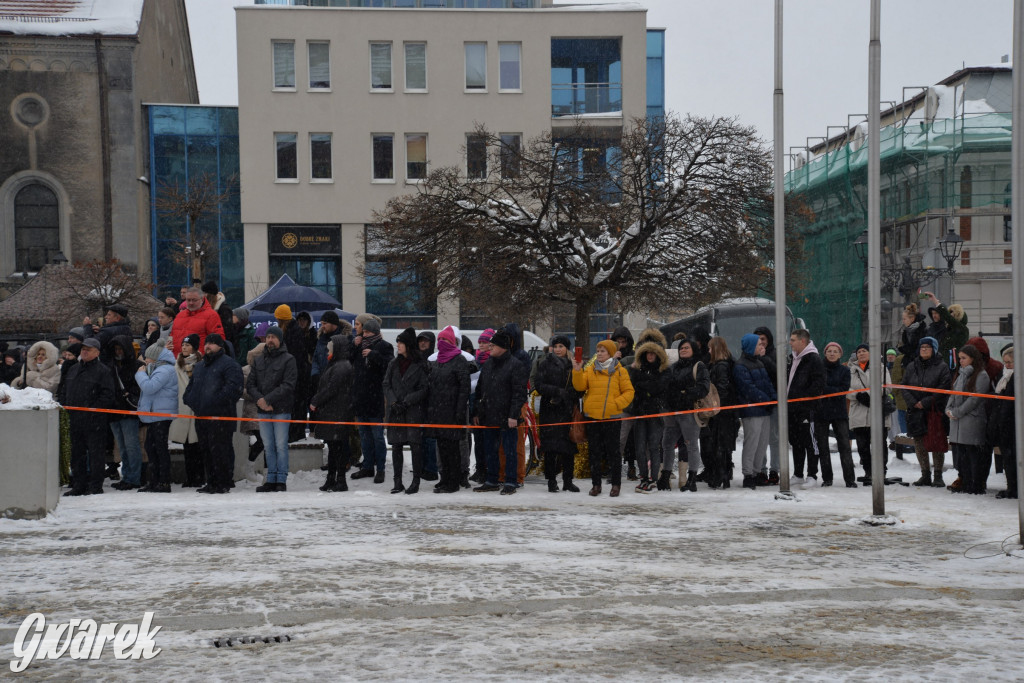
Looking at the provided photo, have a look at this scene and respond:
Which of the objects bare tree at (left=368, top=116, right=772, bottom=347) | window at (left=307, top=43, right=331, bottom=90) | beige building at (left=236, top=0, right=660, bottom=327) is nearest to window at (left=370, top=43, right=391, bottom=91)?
beige building at (left=236, top=0, right=660, bottom=327)

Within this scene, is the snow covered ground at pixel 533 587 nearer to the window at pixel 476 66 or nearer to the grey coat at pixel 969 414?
the grey coat at pixel 969 414

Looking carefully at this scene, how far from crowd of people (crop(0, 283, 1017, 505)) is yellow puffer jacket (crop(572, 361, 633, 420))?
2 centimetres

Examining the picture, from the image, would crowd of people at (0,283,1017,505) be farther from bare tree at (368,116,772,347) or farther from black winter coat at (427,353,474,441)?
bare tree at (368,116,772,347)

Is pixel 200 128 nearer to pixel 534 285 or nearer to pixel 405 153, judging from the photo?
pixel 405 153

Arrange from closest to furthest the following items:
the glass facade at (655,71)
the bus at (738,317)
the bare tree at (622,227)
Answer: the bare tree at (622,227), the bus at (738,317), the glass facade at (655,71)

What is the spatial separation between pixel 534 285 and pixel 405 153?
73.6ft

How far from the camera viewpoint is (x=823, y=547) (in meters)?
9.59

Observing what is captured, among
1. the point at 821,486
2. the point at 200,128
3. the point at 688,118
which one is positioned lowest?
the point at 821,486

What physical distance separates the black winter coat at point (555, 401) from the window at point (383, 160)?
3287cm

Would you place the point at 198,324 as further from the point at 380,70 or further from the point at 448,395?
the point at 380,70

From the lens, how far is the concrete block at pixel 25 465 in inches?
434

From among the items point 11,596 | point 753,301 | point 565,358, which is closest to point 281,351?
point 565,358

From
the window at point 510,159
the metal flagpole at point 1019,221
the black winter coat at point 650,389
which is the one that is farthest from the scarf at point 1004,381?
the window at point 510,159

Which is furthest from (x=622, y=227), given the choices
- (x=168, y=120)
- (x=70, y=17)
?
(x=70, y=17)
